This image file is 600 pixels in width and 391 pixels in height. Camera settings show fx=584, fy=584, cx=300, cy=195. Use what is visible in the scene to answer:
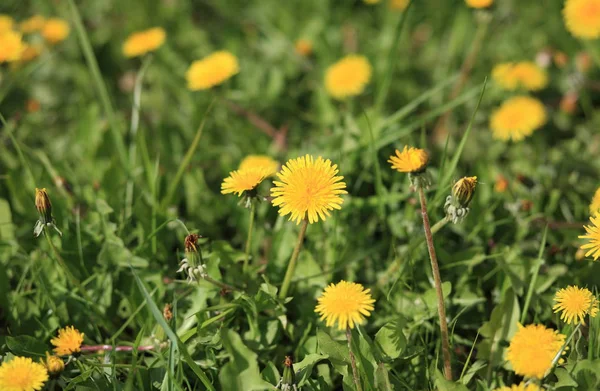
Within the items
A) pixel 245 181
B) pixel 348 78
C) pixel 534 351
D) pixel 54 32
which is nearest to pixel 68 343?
pixel 245 181

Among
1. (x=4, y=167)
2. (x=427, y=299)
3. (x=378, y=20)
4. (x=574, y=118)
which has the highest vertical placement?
(x=378, y=20)

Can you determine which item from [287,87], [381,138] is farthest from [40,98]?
[381,138]

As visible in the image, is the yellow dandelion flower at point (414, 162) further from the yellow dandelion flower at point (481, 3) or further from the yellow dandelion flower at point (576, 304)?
the yellow dandelion flower at point (481, 3)

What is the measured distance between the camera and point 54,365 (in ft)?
4.49

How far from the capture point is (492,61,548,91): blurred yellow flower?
2.47 metres

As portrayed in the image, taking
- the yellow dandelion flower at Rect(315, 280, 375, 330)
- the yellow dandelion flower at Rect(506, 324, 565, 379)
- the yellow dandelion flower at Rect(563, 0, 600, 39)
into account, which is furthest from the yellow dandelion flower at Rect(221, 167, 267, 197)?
the yellow dandelion flower at Rect(563, 0, 600, 39)

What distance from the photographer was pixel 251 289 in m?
1.61

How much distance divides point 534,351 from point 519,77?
4.97 ft

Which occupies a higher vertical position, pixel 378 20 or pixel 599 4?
pixel 378 20

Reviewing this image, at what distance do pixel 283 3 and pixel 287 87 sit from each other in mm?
630

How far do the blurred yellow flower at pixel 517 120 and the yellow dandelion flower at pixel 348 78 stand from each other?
0.56m

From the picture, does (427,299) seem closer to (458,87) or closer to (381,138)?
(381,138)

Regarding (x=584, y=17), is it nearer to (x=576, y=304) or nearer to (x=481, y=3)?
(x=481, y=3)

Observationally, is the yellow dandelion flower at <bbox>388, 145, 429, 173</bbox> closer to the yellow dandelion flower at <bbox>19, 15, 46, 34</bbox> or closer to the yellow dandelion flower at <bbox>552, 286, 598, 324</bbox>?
the yellow dandelion flower at <bbox>552, 286, 598, 324</bbox>
